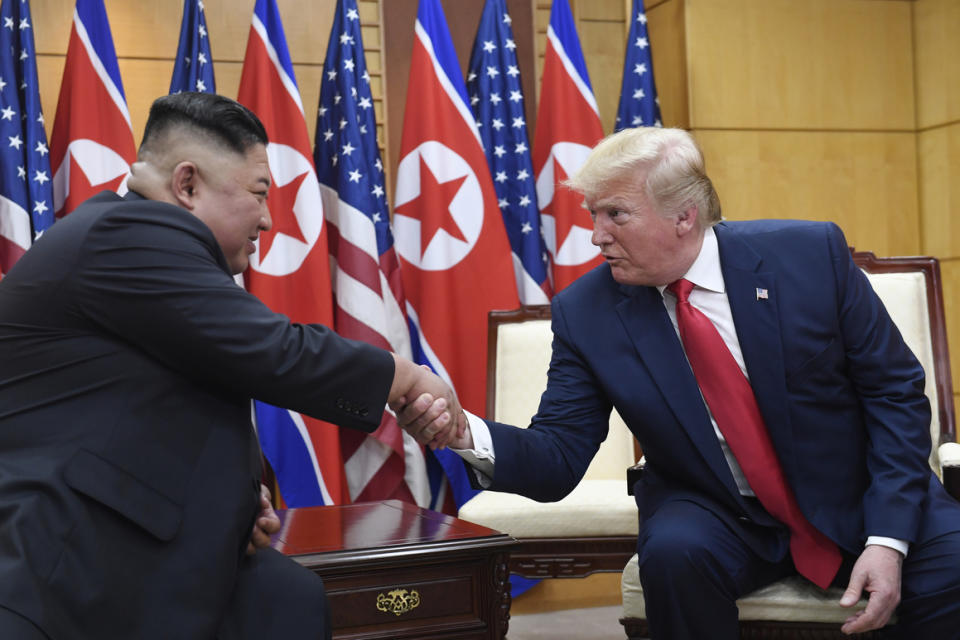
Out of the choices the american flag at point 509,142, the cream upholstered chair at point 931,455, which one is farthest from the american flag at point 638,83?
the cream upholstered chair at point 931,455

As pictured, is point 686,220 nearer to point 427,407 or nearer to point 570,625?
point 427,407

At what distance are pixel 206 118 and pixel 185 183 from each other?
0.41 feet

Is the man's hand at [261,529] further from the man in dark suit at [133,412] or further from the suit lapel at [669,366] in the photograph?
the suit lapel at [669,366]

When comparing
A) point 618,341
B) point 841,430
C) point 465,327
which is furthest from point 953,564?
point 465,327

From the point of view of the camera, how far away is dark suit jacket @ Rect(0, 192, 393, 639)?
5.20 ft

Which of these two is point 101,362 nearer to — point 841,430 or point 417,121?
point 841,430

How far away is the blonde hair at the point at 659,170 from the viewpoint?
7.68 feet

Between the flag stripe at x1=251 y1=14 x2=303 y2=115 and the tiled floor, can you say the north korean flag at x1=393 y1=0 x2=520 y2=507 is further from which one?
the tiled floor

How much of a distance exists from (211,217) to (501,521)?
72.9 inches

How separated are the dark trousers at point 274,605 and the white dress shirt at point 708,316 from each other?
18.7 inches

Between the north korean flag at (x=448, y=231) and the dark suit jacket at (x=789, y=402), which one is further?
the north korean flag at (x=448, y=231)

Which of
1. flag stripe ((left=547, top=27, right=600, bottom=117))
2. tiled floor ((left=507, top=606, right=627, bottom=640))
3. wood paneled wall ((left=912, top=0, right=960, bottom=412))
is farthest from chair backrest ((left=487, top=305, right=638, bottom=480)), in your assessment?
wood paneled wall ((left=912, top=0, right=960, bottom=412))

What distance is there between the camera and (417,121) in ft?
14.4

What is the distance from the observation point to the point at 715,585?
207 cm
